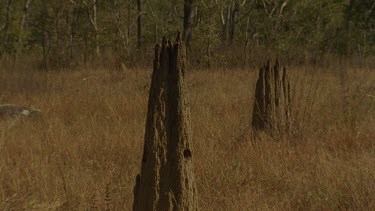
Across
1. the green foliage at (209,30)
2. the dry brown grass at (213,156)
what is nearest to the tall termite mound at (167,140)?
the dry brown grass at (213,156)

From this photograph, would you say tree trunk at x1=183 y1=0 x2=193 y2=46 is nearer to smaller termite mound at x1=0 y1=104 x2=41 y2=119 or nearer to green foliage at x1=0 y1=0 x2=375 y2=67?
green foliage at x1=0 y1=0 x2=375 y2=67

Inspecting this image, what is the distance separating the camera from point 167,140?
2043 millimetres

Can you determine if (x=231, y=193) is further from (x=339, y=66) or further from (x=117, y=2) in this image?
(x=117, y=2)

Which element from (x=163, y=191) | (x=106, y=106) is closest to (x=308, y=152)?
(x=163, y=191)

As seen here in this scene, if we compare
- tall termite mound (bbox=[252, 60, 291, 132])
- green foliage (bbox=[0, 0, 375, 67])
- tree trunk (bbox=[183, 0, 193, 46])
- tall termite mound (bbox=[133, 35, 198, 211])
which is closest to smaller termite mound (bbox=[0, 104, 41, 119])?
tall termite mound (bbox=[252, 60, 291, 132])

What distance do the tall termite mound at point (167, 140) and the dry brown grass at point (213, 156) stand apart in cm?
60

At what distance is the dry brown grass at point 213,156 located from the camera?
3.01m

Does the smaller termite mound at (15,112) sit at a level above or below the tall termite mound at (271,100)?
below

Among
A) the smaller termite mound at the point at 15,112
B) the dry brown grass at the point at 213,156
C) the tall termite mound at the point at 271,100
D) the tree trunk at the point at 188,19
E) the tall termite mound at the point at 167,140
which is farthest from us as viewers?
the tree trunk at the point at 188,19

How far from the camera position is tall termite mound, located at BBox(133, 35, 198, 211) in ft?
6.57

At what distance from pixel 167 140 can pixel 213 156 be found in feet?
5.78

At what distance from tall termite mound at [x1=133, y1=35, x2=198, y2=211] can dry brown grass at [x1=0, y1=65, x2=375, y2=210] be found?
1.96 ft

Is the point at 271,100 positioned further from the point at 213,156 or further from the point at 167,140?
the point at 167,140

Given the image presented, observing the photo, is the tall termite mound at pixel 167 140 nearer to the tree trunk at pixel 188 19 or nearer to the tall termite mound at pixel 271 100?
the tall termite mound at pixel 271 100
